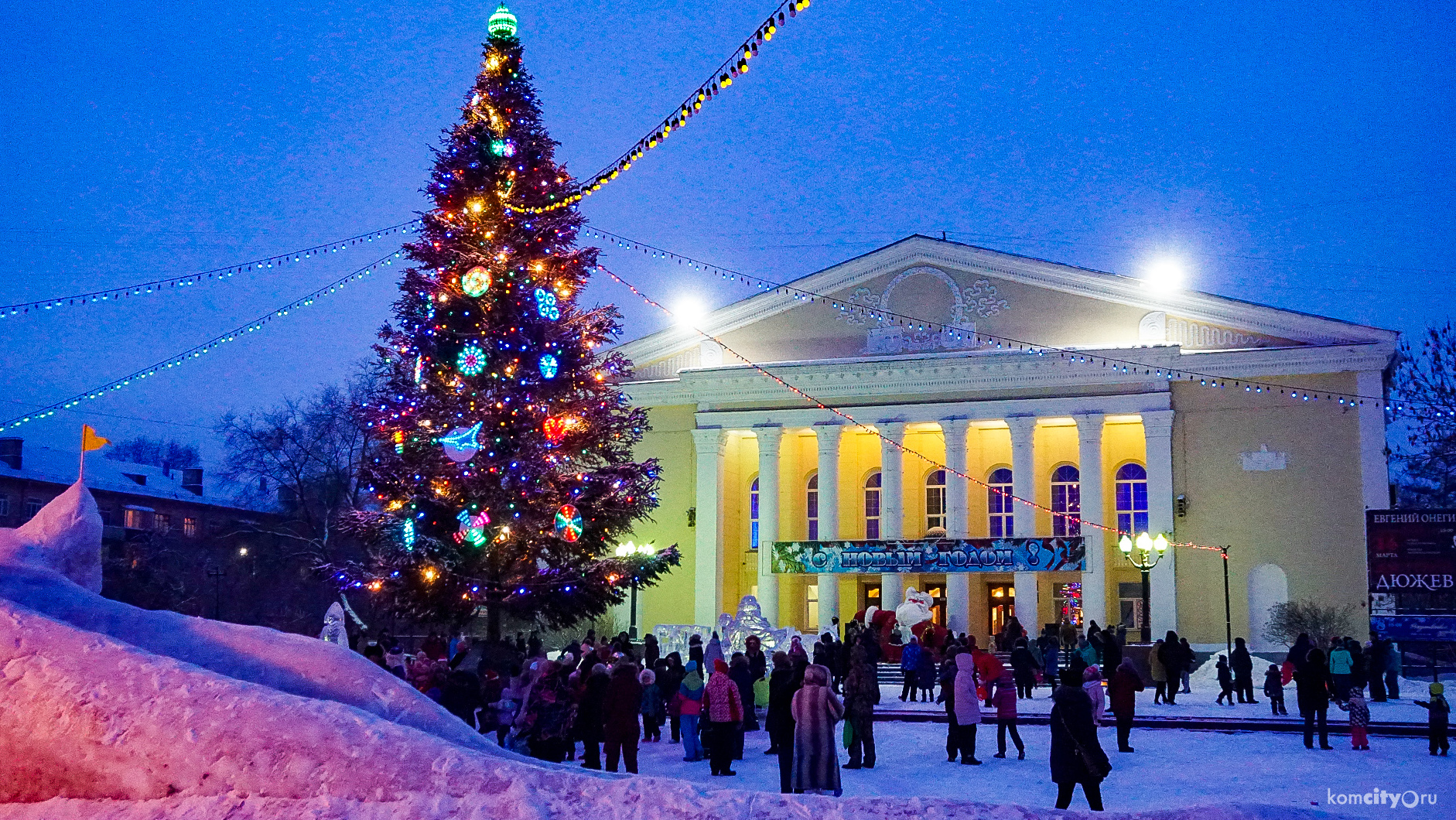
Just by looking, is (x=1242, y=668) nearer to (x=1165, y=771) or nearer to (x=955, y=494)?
(x=1165, y=771)

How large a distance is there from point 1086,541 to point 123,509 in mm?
37776

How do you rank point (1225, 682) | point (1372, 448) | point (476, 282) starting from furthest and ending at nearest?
point (1372, 448) → point (1225, 682) → point (476, 282)

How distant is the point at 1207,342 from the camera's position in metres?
Answer: 34.2

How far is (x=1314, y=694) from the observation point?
52.6 feet

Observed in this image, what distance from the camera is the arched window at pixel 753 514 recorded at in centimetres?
3934

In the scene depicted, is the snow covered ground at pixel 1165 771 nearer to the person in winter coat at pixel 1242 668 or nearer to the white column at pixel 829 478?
the person in winter coat at pixel 1242 668

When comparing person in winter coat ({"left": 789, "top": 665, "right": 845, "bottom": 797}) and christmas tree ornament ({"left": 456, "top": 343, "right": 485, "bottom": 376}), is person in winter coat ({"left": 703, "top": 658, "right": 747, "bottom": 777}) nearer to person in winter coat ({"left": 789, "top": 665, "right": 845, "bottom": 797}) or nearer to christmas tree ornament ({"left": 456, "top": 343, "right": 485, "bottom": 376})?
person in winter coat ({"left": 789, "top": 665, "right": 845, "bottom": 797})

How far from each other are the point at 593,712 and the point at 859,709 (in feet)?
9.84

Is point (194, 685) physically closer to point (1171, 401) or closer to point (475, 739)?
point (475, 739)

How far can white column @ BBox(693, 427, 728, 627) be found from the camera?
36938mm

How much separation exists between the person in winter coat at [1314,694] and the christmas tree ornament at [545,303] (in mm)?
11201

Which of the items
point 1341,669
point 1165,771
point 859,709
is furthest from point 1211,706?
point 859,709

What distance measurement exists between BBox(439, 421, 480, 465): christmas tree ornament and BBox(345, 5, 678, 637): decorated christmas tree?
0.19 feet

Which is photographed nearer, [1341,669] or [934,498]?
[1341,669]
